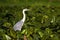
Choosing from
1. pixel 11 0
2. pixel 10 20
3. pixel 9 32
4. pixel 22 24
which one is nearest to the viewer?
pixel 9 32

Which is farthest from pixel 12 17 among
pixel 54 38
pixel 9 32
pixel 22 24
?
pixel 54 38

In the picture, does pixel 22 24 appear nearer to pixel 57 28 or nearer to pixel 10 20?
pixel 10 20

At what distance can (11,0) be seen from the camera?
996cm

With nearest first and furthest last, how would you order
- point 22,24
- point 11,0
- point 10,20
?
point 22,24, point 10,20, point 11,0

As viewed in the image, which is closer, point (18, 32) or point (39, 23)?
point (18, 32)

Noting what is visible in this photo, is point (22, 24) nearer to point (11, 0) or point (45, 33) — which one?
point (45, 33)

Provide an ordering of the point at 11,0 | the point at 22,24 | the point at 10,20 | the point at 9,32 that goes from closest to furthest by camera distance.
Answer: the point at 9,32
the point at 22,24
the point at 10,20
the point at 11,0

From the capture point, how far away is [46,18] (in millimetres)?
4438

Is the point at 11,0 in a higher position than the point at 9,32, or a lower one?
lower

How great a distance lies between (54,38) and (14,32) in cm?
84

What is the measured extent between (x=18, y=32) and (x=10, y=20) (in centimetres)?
74

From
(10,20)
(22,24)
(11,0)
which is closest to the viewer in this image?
(22,24)

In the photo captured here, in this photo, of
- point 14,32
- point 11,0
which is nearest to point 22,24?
point 14,32

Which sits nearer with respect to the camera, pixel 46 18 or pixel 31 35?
pixel 31 35
